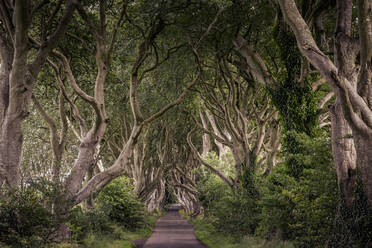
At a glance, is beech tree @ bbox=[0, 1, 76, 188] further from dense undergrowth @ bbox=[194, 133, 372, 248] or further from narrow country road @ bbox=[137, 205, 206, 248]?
narrow country road @ bbox=[137, 205, 206, 248]

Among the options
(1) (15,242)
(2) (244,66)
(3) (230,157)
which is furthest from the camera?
(3) (230,157)

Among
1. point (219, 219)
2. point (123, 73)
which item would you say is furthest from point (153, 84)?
point (219, 219)

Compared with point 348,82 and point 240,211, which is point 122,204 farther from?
point 348,82

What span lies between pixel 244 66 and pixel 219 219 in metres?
8.23

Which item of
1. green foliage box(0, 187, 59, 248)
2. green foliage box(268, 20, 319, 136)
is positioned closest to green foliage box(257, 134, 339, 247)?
green foliage box(268, 20, 319, 136)

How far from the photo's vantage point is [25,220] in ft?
25.6

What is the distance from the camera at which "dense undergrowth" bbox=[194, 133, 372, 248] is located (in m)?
7.58

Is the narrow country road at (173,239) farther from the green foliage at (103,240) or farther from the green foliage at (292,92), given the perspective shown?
the green foliage at (292,92)

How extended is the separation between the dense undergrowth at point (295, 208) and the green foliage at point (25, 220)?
6.58m

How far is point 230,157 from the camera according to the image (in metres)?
25.1

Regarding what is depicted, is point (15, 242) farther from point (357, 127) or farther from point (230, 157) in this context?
point (230, 157)

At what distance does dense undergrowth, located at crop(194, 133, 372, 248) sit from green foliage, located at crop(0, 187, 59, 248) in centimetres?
658

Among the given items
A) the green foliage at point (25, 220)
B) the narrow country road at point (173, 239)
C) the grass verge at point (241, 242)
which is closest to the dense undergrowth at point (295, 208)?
the grass verge at point (241, 242)

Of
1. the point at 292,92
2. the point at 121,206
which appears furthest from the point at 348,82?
the point at 121,206
